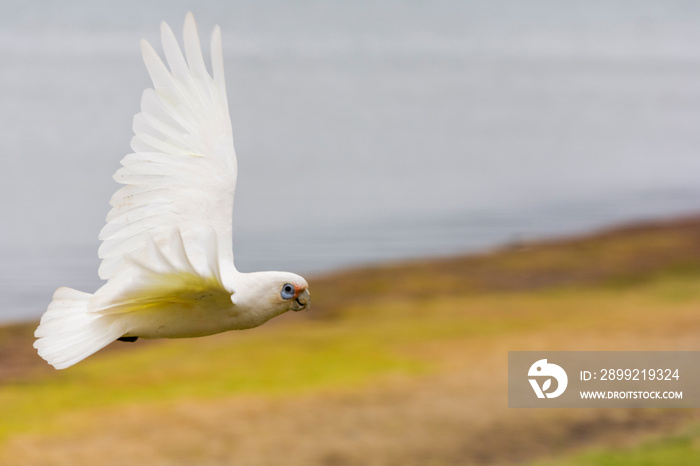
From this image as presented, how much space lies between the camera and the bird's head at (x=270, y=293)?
4.27 m

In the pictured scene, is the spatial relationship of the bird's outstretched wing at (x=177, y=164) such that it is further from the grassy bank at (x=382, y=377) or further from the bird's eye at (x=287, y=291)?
the grassy bank at (x=382, y=377)

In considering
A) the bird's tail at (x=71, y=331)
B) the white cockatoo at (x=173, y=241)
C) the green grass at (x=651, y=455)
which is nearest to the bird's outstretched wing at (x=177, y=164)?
the white cockatoo at (x=173, y=241)

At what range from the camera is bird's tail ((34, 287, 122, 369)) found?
14.5ft

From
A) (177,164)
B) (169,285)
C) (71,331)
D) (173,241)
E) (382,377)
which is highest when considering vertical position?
(177,164)

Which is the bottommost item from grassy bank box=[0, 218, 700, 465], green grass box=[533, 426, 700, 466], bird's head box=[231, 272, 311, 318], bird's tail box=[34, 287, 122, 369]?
green grass box=[533, 426, 700, 466]

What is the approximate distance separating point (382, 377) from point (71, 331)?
12603 mm

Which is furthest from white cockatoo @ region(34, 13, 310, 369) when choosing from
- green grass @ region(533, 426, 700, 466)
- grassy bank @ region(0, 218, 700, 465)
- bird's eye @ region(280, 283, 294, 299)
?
grassy bank @ region(0, 218, 700, 465)

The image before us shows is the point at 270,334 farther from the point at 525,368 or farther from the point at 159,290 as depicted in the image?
the point at 159,290

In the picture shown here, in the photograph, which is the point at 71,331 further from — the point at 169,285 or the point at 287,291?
the point at 287,291

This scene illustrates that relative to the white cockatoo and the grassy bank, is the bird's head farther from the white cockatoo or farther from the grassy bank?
the grassy bank

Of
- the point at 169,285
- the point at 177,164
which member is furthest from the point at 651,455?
the point at 169,285

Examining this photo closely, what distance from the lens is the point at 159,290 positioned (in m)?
4.00

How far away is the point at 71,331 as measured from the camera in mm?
4551

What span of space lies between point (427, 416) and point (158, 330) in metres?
11.1
